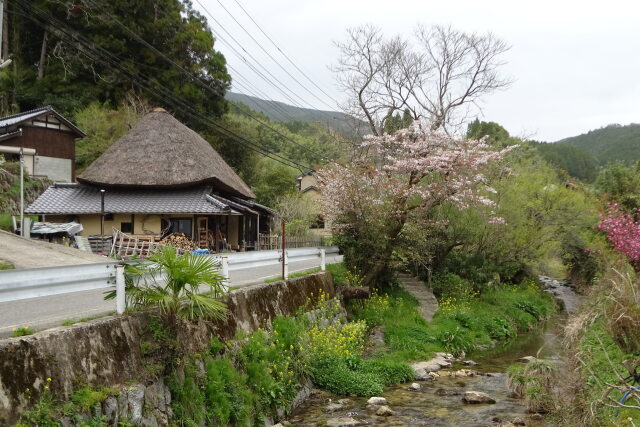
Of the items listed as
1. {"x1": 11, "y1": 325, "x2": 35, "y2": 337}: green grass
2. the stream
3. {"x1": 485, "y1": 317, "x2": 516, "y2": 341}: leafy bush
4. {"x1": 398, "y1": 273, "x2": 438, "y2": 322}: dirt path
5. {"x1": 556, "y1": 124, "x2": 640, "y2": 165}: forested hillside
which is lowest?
{"x1": 485, "y1": 317, "x2": 516, "y2": 341}: leafy bush

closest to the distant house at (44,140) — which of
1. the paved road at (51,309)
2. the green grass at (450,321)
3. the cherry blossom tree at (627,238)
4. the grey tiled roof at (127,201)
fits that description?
the grey tiled roof at (127,201)

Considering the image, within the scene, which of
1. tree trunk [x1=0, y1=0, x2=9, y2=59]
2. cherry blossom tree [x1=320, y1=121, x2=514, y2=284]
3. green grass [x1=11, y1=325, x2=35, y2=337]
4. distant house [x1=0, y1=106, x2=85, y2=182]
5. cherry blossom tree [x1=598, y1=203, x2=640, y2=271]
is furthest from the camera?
tree trunk [x1=0, y1=0, x2=9, y2=59]

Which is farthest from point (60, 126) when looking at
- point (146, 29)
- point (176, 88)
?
point (146, 29)

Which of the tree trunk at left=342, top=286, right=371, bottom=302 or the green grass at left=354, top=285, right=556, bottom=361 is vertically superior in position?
the tree trunk at left=342, top=286, right=371, bottom=302

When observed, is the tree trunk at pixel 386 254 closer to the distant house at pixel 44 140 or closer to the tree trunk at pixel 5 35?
the distant house at pixel 44 140

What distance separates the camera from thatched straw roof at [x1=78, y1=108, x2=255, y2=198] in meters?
27.9

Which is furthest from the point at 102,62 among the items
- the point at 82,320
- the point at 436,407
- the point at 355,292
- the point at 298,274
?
the point at 82,320

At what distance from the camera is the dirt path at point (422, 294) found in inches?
756

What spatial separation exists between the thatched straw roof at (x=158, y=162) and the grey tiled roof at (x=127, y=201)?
562 mm

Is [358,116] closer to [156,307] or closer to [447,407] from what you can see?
[447,407]

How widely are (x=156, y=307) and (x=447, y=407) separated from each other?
651cm

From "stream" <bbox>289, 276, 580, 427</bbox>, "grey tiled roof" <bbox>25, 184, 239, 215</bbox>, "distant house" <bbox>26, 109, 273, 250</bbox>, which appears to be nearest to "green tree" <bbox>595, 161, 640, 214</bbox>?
"stream" <bbox>289, 276, 580, 427</bbox>

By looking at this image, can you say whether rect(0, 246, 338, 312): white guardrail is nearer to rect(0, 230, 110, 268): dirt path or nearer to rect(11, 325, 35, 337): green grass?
rect(11, 325, 35, 337): green grass

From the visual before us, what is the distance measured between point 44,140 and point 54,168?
6.12 feet
